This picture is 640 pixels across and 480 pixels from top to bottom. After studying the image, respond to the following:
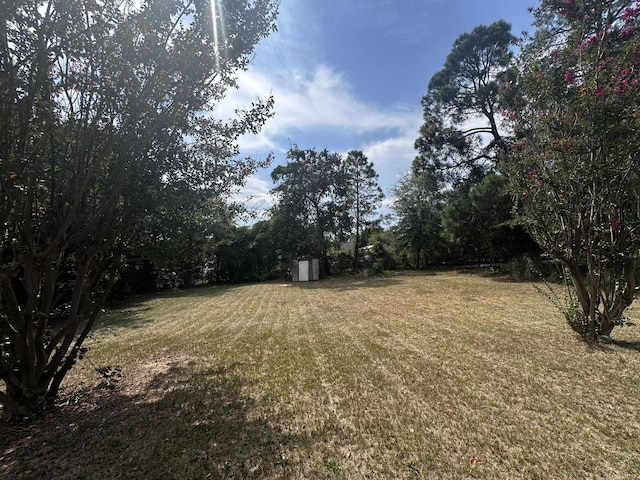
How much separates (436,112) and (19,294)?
56.0 feet

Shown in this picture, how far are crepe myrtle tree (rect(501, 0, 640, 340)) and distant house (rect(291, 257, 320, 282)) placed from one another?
1401cm

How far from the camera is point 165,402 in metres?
2.87

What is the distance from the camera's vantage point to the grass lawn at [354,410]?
185 centimetres

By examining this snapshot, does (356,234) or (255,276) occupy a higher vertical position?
(356,234)

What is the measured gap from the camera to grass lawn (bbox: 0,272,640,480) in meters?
1.85

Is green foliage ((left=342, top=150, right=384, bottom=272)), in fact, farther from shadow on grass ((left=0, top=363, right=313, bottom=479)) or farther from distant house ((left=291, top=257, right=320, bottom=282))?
shadow on grass ((left=0, top=363, right=313, bottom=479))

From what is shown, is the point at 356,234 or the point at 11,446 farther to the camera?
the point at 356,234

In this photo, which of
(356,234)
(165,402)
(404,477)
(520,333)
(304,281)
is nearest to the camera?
(404,477)

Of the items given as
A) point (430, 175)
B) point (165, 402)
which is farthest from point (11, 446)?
point (430, 175)

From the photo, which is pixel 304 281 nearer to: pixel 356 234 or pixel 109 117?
pixel 356 234

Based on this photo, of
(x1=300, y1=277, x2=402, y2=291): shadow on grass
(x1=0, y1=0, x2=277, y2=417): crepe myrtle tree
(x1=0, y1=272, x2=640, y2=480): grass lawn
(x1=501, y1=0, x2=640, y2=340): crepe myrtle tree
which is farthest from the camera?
(x1=300, y1=277, x2=402, y2=291): shadow on grass

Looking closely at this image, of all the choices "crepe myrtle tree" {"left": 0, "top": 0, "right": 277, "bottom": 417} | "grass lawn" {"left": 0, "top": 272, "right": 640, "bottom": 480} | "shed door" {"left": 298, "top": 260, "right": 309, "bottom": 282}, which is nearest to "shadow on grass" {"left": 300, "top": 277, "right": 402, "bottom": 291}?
"shed door" {"left": 298, "top": 260, "right": 309, "bottom": 282}

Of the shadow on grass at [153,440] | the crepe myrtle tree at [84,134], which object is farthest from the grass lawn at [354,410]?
the crepe myrtle tree at [84,134]

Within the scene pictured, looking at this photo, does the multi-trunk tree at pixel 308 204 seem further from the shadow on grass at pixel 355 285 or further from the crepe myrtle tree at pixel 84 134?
the crepe myrtle tree at pixel 84 134
